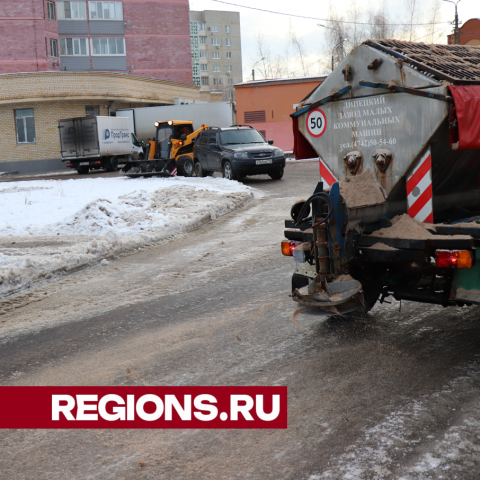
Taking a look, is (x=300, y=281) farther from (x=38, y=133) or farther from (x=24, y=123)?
(x=24, y=123)

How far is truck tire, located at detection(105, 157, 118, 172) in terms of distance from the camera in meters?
34.6

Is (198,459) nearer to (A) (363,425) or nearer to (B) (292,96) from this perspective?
(A) (363,425)

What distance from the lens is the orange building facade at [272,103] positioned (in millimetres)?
41438

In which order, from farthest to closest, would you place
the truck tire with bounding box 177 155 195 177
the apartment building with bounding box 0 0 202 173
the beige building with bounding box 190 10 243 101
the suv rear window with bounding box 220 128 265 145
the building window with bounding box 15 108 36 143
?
1. the beige building with bounding box 190 10 243 101
2. the building window with bounding box 15 108 36 143
3. the apartment building with bounding box 0 0 202 173
4. the truck tire with bounding box 177 155 195 177
5. the suv rear window with bounding box 220 128 265 145

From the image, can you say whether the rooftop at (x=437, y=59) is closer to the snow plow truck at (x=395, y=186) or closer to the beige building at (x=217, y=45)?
the snow plow truck at (x=395, y=186)

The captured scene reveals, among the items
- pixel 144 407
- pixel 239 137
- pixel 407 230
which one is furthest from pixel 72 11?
pixel 144 407

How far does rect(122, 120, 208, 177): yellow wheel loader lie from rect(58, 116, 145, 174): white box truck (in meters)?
7.04

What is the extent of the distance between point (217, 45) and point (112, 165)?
288 feet

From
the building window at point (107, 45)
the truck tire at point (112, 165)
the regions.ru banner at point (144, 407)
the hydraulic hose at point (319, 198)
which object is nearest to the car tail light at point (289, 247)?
the hydraulic hose at point (319, 198)

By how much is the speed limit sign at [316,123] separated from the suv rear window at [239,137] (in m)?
16.8

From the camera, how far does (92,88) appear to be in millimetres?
40344

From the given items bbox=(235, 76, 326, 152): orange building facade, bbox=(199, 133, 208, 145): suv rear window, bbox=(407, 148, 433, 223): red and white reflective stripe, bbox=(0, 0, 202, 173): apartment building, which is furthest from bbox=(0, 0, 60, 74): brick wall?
bbox=(407, 148, 433, 223): red and white reflective stripe

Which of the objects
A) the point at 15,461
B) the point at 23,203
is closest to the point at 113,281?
the point at 15,461

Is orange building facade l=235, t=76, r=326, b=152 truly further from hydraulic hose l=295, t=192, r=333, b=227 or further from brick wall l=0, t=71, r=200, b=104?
hydraulic hose l=295, t=192, r=333, b=227
